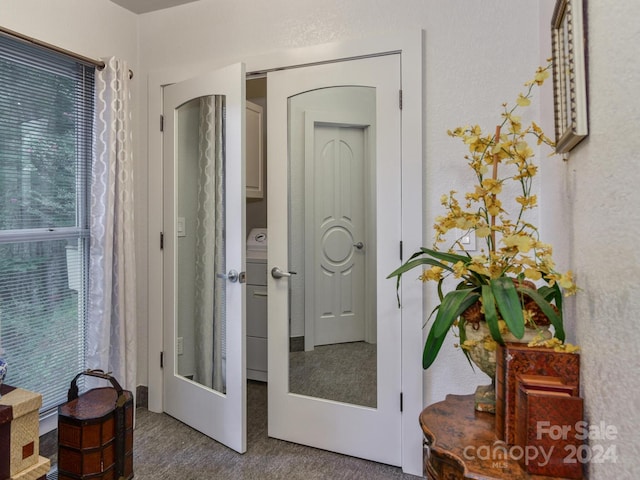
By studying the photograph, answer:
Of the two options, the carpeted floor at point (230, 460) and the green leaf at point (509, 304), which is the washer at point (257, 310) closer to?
the carpeted floor at point (230, 460)

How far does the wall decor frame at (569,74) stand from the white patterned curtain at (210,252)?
1.71 m

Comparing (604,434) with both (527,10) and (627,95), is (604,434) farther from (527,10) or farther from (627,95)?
(527,10)

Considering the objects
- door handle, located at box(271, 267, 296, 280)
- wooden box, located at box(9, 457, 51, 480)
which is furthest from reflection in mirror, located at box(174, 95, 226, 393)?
wooden box, located at box(9, 457, 51, 480)

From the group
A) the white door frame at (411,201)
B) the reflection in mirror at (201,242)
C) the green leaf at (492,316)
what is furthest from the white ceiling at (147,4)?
the green leaf at (492,316)

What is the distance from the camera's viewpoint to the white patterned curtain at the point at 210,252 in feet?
7.78

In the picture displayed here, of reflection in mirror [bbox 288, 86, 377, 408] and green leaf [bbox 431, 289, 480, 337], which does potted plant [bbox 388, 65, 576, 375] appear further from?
reflection in mirror [bbox 288, 86, 377, 408]

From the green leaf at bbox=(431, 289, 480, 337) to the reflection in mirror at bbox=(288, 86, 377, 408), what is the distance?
1.00 meters

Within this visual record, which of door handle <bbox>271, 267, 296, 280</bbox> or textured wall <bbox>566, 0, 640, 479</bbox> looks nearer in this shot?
textured wall <bbox>566, 0, 640, 479</bbox>

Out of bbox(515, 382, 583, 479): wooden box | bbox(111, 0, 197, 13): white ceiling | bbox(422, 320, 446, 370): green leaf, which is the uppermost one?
bbox(111, 0, 197, 13): white ceiling

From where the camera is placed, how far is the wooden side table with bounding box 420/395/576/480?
89 cm

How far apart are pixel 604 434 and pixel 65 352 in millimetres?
2560

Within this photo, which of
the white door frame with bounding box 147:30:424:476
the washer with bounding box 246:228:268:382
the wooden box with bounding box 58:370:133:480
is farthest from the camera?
the washer with bounding box 246:228:268:382

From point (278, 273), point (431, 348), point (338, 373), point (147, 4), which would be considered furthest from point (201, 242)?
point (431, 348)

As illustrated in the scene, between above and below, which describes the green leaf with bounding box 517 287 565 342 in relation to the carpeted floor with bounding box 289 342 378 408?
above
